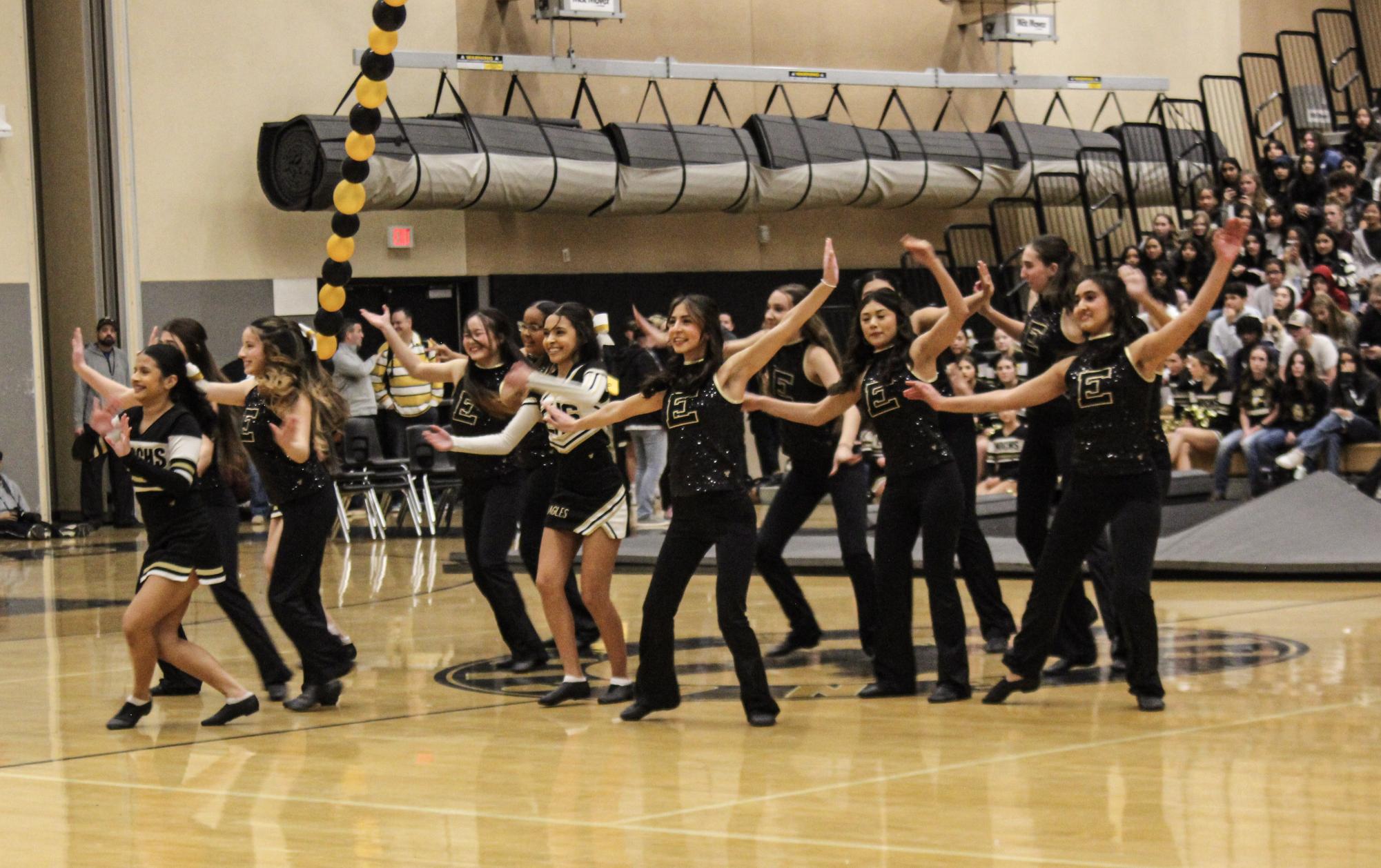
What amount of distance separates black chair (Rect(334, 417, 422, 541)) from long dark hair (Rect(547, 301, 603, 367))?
817cm

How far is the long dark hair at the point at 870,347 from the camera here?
7.60 meters

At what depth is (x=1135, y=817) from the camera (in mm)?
5250

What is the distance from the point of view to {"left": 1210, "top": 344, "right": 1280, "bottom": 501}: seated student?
49.6ft

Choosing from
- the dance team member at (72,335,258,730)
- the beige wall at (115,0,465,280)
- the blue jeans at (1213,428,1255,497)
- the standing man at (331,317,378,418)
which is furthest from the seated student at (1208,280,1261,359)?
the dance team member at (72,335,258,730)

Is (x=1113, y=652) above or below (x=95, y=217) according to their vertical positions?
below

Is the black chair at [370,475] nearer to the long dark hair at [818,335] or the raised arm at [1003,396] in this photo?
the long dark hair at [818,335]

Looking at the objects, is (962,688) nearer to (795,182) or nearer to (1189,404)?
(1189,404)

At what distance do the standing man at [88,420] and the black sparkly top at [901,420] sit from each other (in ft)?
37.2

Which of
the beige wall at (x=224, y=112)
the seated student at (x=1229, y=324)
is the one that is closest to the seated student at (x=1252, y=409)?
the seated student at (x=1229, y=324)

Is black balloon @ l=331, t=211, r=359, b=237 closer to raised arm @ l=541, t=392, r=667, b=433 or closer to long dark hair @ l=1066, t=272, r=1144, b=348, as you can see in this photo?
raised arm @ l=541, t=392, r=667, b=433

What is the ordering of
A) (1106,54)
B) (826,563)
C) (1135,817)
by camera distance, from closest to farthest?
(1135,817)
(826,563)
(1106,54)

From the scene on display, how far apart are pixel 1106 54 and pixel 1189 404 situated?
31.6 ft

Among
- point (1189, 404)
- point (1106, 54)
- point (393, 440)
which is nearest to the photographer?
point (1189, 404)

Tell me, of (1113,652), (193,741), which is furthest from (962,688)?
(193,741)
